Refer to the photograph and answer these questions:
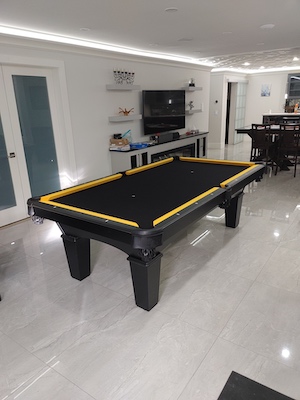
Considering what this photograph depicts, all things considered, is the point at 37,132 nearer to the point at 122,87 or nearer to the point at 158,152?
the point at 122,87

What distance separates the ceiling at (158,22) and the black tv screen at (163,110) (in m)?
1.03

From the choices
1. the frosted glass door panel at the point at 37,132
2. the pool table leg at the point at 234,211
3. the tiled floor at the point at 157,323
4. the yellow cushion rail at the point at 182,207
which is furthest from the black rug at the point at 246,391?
the frosted glass door panel at the point at 37,132

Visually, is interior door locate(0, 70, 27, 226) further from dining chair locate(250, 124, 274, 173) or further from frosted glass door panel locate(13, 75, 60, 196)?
dining chair locate(250, 124, 274, 173)

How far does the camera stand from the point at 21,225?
4.10 m

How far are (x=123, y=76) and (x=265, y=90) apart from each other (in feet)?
23.8

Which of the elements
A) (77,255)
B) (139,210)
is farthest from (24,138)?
(139,210)

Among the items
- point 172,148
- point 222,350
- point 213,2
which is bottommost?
point 222,350

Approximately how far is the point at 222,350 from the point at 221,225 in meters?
2.08

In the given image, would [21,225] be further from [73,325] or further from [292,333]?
[292,333]

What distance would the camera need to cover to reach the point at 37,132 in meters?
4.27

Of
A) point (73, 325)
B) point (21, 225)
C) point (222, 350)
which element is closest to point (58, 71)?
point (21, 225)

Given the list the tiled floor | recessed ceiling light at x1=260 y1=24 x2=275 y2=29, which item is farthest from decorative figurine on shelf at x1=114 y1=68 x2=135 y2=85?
the tiled floor

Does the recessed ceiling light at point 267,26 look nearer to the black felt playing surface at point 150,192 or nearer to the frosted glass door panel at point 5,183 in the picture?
the black felt playing surface at point 150,192

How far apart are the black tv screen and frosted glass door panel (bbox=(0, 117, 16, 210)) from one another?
2.90m
